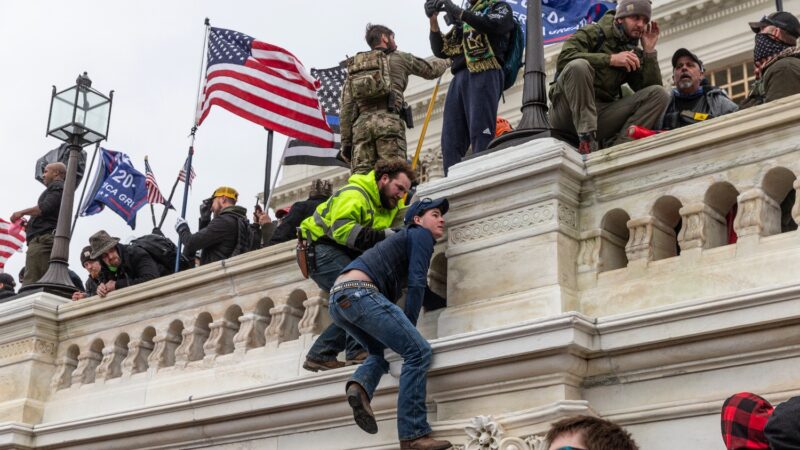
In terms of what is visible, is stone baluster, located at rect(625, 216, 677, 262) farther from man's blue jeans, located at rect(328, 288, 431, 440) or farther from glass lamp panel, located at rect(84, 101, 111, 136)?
glass lamp panel, located at rect(84, 101, 111, 136)

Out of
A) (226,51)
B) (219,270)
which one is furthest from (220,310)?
(226,51)

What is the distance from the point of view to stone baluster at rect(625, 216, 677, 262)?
7348 millimetres

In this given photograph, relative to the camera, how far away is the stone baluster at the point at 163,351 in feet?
32.7

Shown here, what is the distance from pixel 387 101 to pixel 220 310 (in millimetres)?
2354

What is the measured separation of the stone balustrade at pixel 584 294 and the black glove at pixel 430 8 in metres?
1.79

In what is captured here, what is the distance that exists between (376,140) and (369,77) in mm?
539

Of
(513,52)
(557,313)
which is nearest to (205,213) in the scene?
(513,52)

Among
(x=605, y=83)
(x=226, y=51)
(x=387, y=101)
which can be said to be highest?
(x=226, y=51)

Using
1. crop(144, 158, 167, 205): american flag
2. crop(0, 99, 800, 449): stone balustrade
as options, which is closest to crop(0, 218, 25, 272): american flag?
crop(144, 158, 167, 205): american flag

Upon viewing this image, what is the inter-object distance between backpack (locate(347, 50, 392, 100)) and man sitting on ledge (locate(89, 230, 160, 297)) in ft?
8.45

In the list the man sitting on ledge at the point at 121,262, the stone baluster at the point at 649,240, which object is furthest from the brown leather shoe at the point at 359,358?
the man sitting on ledge at the point at 121,262

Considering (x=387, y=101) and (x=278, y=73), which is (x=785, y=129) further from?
(x=278, y=73)

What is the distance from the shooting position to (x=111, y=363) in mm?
10375

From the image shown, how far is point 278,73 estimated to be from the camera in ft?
46.5
